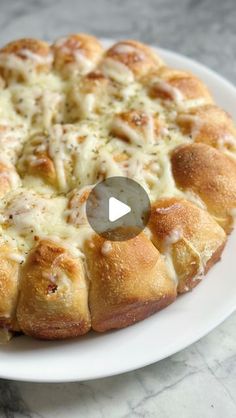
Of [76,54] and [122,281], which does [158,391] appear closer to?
[122,281]

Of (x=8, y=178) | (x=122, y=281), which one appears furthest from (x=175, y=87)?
(x=122, y=281)

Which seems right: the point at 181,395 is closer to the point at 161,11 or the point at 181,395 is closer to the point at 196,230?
the point at 196,230

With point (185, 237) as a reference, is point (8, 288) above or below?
below

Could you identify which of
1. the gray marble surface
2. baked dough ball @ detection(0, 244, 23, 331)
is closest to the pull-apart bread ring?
baked dough ball @ detection(0, 244, 23, 331)

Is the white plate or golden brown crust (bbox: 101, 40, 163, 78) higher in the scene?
golden brown crust (bbox: 101, 40, 163, 78)

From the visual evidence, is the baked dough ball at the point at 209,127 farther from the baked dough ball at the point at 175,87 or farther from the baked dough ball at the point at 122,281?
the baked dough ball at the point at 122,281

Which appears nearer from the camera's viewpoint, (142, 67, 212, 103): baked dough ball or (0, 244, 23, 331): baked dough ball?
(0, 244, 23, 331): baked dough ball

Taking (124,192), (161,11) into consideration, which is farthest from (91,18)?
(124,192)

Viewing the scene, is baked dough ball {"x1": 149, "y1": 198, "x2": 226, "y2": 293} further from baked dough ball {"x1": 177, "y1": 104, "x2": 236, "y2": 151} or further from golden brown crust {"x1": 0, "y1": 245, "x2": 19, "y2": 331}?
golden brown crust {"x1": 0, "y1": 245, "x2": 19, "y2": 331}

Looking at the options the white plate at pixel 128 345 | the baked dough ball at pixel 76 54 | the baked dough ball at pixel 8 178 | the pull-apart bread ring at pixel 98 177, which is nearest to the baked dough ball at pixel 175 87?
the pull-apart bread ring at pixel 98 177
